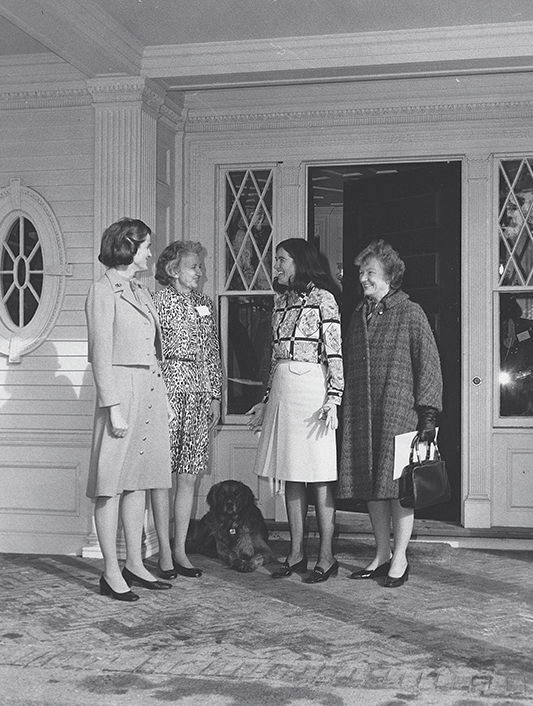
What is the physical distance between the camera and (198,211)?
22.1 ft

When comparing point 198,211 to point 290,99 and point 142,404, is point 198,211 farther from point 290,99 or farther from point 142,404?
point 142,404

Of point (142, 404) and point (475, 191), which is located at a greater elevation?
point (475, 191)

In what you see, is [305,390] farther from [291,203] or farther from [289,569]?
[291,203]

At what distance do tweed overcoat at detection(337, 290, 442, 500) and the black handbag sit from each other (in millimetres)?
94

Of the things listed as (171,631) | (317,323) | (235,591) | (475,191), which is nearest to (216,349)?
(317,323)

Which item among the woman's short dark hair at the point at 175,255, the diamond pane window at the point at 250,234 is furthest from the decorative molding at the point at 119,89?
the woman's short dark hair at the point at 175,255

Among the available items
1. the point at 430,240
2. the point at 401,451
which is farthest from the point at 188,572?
the point at 430,240

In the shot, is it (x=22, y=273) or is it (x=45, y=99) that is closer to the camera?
(x=45, y=99)

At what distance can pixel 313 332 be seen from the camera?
512 cm

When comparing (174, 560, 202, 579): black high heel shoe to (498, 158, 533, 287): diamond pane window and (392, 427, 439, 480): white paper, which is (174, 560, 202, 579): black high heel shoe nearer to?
(392, 427, 439, 480): white paper

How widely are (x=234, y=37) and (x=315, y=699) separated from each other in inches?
156

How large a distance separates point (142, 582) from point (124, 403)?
974mm

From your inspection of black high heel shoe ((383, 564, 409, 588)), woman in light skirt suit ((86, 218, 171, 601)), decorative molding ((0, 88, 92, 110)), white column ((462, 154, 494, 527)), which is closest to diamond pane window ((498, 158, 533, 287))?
white column ((462, 154, 494, 527))

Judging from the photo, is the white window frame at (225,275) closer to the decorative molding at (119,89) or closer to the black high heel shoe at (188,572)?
the decorative molding at (119,89)
